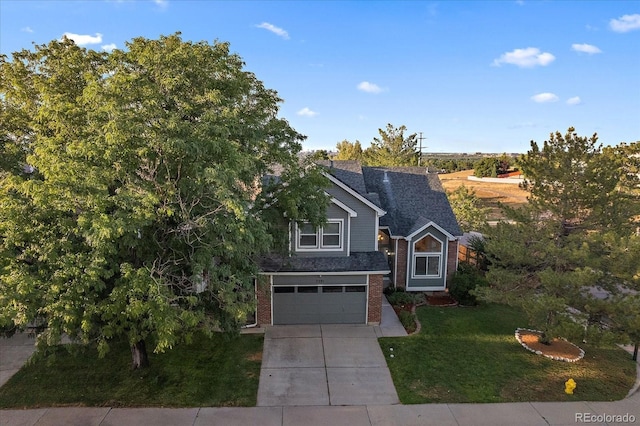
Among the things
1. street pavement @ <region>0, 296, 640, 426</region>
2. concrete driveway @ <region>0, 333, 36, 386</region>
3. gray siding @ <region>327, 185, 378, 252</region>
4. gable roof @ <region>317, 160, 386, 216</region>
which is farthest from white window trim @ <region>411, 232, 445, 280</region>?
concrete driveway @ <region>0, 333, 36, 386</region>

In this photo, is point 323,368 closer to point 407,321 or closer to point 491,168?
point 407,321

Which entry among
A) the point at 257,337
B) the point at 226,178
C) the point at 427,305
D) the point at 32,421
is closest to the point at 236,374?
the point at 257,337

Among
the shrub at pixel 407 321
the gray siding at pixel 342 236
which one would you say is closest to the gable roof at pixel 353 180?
the gray siding at pixel 342 236

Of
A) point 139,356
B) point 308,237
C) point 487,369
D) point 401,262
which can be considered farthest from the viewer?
point 401,262

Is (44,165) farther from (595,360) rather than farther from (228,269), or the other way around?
Answer: (595,360)

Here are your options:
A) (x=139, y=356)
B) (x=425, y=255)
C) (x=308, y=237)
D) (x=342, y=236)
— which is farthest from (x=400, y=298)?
(x=139, y=356)

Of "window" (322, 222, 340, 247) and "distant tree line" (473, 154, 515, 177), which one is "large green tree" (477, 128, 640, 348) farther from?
"distant tree line" (473, 154, 515, 177)
